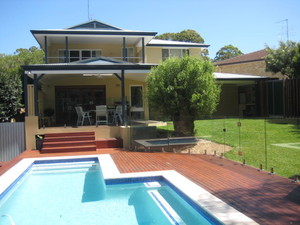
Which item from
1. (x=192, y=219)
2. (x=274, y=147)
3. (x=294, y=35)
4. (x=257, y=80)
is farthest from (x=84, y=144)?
(x=294, y=35)

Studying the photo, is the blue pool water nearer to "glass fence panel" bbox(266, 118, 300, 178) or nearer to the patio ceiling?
"glass fence panel" bbox(266, 118, 300, 178)

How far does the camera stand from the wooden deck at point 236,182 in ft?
17.1

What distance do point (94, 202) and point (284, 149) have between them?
22.5ft

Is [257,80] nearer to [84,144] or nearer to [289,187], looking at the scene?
[84,144]

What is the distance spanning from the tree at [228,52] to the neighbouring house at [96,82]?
44.7 meters

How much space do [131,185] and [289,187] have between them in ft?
12.2

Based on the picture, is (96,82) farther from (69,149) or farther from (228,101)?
(228,101)

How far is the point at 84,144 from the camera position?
14016mm

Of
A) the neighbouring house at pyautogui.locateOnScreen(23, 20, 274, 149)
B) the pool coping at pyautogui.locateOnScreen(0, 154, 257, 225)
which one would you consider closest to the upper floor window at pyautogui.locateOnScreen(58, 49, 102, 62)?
the neighbouring house at pyautogui.locateOnScreen(23, 20, 274, 149)

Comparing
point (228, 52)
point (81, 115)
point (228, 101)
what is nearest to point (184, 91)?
point (81, 115)

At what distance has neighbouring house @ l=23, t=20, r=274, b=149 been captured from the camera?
14914mm

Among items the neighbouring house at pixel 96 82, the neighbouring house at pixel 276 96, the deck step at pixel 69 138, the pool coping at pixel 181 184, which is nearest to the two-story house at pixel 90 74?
the neighbouring house at pixel 96 82

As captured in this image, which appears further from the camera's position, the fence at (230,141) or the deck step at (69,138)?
the deck step at (69,138)

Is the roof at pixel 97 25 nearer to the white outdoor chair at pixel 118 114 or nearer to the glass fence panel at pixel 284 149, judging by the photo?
the white outdoor chair at pixel 118 114
